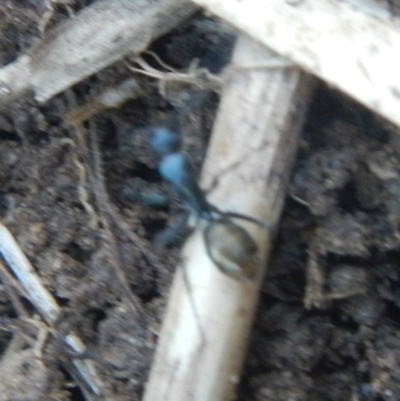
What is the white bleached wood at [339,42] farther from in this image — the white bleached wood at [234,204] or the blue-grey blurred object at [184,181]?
the blue-grey blurred object at [184,181]

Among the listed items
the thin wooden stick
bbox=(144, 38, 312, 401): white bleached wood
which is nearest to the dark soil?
the thin wooden stick

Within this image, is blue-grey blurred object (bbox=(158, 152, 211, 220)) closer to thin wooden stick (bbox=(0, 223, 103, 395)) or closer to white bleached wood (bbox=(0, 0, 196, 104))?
white bleached wood (bbox=(0, 0, 196, 104))

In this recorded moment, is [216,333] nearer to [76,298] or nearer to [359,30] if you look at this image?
[76,298]

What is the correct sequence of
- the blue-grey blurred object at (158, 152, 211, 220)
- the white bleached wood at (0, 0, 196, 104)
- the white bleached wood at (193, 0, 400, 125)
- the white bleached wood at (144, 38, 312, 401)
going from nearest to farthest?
the white bleached wood at (193, 0, 400, 125), the white bleached wood at (144, 38, 312, 401), the blue-grey blurred object at (158, 152, 211, 220), the white bleached wood at (0, 0, 196, 104)

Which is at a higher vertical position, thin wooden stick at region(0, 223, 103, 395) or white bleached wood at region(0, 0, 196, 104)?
white bleached wood at region(0, 0, 196, 104)

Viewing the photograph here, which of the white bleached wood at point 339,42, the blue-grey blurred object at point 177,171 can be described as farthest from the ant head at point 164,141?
the white bleached wood at point 339,42

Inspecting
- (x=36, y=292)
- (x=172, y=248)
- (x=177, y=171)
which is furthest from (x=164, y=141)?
(x=36, y=292)
